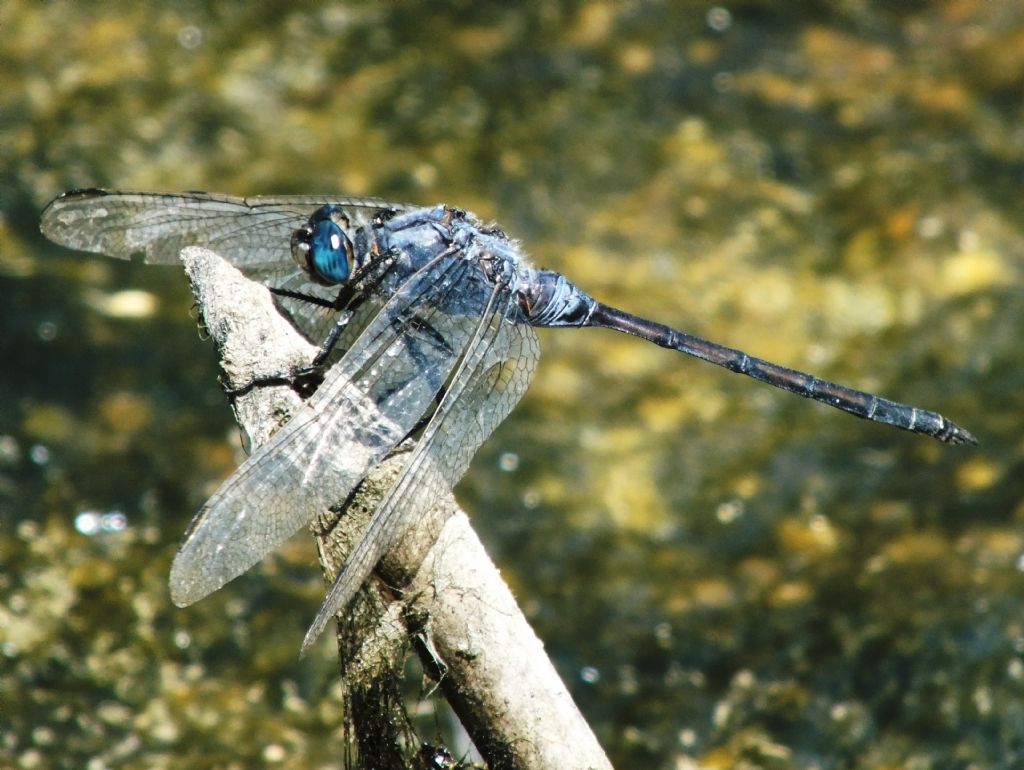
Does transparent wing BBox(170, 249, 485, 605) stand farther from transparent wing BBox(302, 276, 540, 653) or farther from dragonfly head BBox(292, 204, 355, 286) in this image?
dragonfly head BBox(292, 204, 355, 286)

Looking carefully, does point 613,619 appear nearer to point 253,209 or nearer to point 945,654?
point 945,654

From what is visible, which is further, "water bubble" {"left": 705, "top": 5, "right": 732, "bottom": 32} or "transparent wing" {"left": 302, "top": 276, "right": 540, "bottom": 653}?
"water bubble" {"left": 705, "top": 5, "right": 732, "bottom": 32}

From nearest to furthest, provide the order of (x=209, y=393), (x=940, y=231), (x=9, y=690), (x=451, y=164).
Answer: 1. (x=9, y=690)
2. (x=209, y=393)
3. (x=940, y=231)
4. (x=451, y=164)

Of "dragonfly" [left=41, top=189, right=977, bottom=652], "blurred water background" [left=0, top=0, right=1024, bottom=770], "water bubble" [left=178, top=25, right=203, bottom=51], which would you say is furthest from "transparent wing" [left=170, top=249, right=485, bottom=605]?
"water bubble" [left=178, top=25, right=203, bottom=51]

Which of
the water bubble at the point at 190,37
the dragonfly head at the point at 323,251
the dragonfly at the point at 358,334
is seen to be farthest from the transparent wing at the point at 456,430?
the water bubble at the point at 190,37

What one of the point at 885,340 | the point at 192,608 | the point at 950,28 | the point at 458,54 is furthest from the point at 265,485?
the point at 950,28

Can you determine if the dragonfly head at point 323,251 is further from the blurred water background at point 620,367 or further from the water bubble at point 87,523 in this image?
the water bubble at point 87,523

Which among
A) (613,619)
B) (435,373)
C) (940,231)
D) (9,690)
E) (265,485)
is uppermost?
(940,231)

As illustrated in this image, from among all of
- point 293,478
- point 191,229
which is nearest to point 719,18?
point 191,229

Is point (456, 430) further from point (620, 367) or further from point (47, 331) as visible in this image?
point (47, 331)
